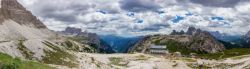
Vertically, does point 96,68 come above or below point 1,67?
below

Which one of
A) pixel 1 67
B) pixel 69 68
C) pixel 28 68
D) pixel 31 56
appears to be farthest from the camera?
pixel 31 56

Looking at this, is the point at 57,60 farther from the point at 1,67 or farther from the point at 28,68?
the point at 1,67

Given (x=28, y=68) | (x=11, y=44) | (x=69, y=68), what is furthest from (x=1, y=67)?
(x=11, y=44)

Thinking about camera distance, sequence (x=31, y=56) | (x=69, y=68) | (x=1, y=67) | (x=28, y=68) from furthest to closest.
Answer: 1. (x=31, y=56)
2. (x=69, y=68)
3. (x=28, y=68)
4. (x=1, y=67)

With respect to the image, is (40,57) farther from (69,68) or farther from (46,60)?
(69,68)

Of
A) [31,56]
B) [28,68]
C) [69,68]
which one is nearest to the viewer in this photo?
[28,68]

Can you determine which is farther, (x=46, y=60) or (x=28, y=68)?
(x=46, y=60)

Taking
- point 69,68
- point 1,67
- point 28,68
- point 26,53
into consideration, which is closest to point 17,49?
point 26,53

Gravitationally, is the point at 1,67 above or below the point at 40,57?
above

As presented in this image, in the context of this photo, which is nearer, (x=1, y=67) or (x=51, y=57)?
(x=1, y=67)
